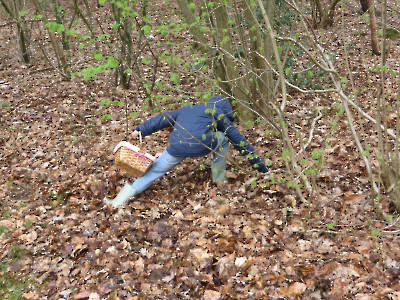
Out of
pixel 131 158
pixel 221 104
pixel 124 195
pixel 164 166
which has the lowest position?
pixel 124 195

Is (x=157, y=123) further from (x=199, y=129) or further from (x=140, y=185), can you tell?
(x=140, y=185)

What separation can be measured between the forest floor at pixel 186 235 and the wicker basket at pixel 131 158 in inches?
23.5

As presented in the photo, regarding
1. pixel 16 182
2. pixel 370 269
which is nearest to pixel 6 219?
pixel 16 182

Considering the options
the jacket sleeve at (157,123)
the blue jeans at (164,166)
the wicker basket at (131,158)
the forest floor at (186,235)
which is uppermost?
the jacket sleeve at (157,123)

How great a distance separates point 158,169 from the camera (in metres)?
4.79

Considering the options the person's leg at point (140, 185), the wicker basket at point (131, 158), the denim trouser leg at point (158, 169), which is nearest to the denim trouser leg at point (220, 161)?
the denim trouser leg at point (158, 169)

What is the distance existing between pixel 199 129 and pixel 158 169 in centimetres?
85

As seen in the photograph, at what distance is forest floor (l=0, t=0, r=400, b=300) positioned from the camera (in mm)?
3566

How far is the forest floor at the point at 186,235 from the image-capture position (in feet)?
11.7

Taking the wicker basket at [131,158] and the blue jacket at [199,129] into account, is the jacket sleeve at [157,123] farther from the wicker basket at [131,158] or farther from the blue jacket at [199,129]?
the wicker basket at [131,158]

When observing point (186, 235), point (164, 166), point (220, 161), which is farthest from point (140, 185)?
point (220, 161)

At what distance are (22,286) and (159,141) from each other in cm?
325

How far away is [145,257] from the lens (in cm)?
409

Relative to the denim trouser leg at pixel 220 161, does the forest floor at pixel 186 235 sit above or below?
below
